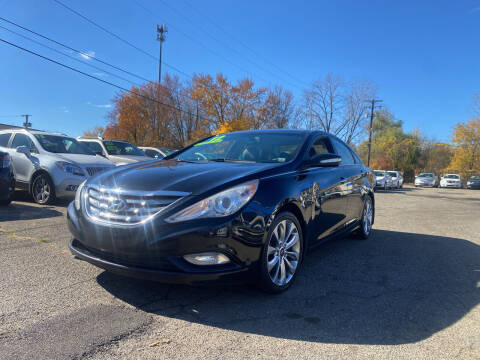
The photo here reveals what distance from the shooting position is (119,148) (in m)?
12.2

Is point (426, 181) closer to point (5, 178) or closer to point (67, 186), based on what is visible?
point (67, 186)

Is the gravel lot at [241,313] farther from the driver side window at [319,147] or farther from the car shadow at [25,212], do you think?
the car shadow at [25,212]

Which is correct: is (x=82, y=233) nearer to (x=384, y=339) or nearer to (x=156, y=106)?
(x=384, y=339)

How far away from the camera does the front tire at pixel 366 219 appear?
5500 millimetres

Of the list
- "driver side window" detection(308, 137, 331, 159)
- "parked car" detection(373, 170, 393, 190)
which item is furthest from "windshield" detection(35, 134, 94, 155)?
"parked car" detection(373, 170, 393, 190)

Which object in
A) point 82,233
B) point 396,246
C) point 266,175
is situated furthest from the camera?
point 396,246

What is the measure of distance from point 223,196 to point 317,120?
99.1 feet

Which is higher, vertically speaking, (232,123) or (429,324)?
(232,123)

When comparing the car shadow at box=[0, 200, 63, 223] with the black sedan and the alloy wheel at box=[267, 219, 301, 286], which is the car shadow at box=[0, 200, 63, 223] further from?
the alloy wheel at box=[267, 219, 301, 286]

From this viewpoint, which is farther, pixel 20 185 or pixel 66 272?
pixel 20 185

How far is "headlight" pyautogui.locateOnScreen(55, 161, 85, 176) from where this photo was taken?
7371 millimetres

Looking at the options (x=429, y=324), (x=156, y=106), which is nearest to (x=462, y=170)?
(x=156, y=106)

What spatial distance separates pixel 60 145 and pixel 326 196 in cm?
693

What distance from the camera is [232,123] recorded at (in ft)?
99.2
